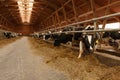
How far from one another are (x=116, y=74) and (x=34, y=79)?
118 centimetres

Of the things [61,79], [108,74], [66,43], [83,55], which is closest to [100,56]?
[83,55]

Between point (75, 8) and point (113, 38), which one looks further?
point (75, 8)

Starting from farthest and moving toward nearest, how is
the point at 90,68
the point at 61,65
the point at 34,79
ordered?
the point at 61,65 → the point at 90,68 → the point at 34,79

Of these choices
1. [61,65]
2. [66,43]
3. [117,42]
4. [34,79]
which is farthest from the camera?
[117,42]

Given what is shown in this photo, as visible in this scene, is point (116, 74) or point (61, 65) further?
point (61, 65)

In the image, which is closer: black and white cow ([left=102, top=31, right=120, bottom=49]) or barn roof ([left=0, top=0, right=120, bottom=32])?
black and white cow ([left=102, top=31, right=120, bottom=49])

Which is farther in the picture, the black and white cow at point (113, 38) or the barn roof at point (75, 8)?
the barn roof at point (75, 8)

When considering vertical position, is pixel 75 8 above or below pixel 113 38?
above

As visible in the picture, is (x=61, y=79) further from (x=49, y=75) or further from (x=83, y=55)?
(x=83, y=55)

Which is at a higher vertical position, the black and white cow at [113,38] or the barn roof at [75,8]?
the barn roof at [75,8]

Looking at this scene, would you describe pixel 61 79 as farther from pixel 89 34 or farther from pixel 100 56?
pixel 89 34

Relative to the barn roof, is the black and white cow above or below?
below

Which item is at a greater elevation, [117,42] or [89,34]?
[89,34]

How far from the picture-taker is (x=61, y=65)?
402 centimetres
